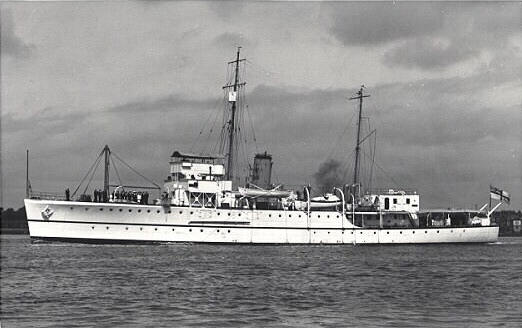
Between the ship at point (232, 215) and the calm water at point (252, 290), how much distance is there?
7331 millimetres

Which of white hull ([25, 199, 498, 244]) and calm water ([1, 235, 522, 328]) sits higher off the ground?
white hull ([25, 199, 498, 244])

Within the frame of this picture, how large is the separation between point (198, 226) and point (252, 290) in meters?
28.9

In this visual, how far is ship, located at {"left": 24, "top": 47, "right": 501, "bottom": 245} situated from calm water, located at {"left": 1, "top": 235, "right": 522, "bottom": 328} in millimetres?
7331

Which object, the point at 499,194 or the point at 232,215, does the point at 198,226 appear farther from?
the point at 499,194

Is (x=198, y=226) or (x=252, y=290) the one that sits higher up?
(x=198, y=226)

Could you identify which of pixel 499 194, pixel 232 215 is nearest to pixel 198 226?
pixel 232 215

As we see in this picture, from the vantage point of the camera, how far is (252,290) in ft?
89.4

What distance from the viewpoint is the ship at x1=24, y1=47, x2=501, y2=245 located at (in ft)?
174

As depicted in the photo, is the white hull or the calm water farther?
the white hull

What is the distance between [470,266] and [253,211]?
20.9 metres

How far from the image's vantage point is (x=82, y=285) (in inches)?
1099

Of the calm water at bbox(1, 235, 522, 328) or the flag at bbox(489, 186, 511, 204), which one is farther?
the flag at bbox(489, 186, 511, 204)

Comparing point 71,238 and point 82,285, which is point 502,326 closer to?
point 82,285

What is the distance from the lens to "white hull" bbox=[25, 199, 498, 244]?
5281cm
